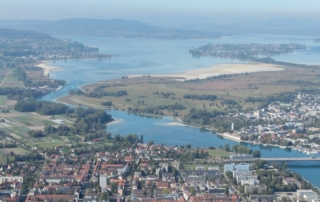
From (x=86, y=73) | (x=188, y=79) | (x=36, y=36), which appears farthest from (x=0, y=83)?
(x=36, y=36)

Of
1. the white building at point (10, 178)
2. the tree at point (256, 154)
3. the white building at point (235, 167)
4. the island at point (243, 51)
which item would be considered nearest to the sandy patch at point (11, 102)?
the white building at point (10, 178)

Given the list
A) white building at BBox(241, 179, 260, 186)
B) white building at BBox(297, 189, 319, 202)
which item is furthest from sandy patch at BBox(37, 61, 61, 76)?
white building at BBox(297, 189, 319, 202)

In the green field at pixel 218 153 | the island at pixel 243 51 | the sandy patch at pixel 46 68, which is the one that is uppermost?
the island at pixel 243 51

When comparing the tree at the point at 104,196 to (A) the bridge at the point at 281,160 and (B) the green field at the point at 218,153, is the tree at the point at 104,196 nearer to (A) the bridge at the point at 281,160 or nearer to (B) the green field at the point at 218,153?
(A) the bridge at the point at 281,160

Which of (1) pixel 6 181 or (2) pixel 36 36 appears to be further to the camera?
(2) pixel 36 36

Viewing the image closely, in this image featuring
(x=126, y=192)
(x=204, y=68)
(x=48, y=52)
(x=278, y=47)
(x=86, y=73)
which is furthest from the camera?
(x=278, y=47)

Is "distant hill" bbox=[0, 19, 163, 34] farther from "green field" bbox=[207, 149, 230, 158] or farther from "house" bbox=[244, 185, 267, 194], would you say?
"house" bbox=[244, 185, 267, 194]

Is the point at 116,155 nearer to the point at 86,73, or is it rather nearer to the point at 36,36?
the point at 86,73
